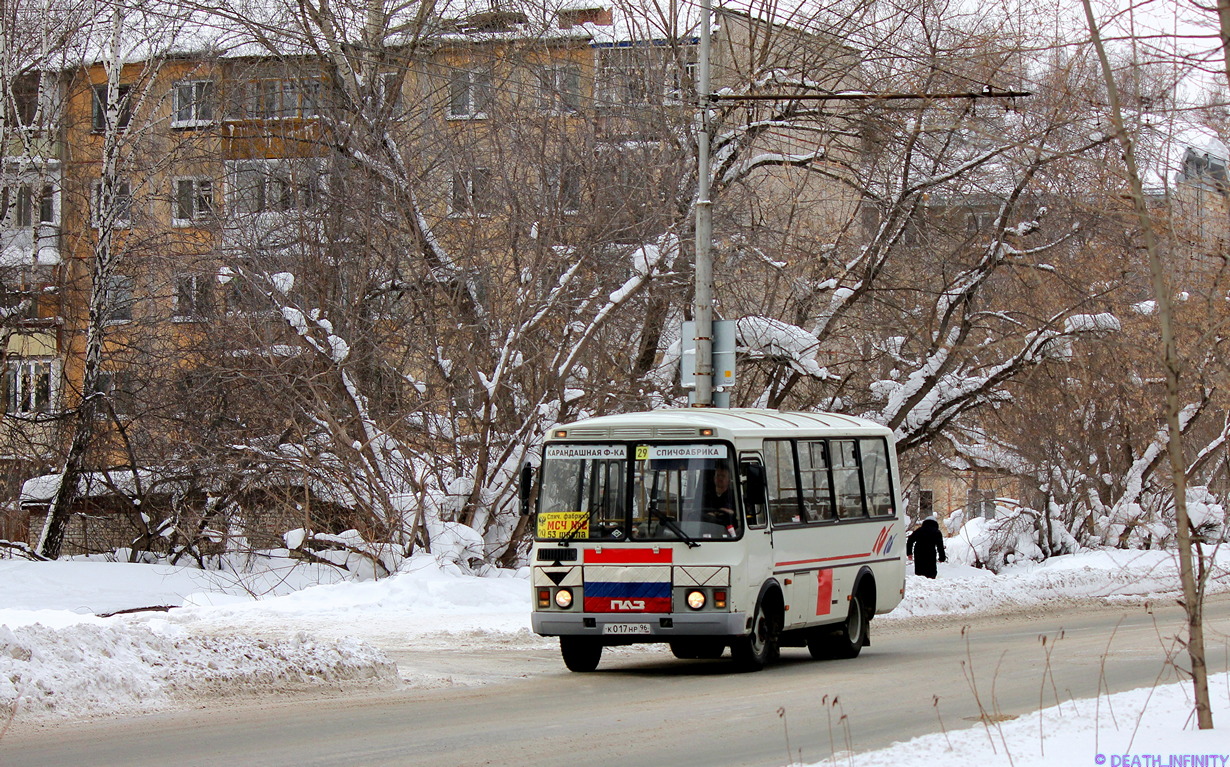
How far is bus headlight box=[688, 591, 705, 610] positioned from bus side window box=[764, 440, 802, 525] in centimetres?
129

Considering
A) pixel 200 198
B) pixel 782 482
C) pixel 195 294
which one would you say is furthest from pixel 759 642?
pixel 200 198

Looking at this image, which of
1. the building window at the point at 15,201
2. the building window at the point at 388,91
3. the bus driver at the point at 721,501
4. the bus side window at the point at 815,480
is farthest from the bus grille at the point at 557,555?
the building window at the point at 15,201

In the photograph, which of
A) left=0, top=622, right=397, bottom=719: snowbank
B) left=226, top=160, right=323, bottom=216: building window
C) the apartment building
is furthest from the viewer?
left=226, top=160, right=323, bottom=216: building window

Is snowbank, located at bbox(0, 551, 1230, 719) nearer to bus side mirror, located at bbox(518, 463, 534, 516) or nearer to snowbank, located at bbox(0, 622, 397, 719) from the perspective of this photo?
snowbank, located at bbox(0, 622, 397, 719)

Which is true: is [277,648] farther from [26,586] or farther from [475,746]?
[26,586]

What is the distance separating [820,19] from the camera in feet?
87.9

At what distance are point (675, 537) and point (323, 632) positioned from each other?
6.08 metres

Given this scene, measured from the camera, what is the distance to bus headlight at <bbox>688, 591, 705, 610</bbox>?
1412cm

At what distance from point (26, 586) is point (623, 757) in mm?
16719

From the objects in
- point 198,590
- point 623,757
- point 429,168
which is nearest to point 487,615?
point 198,590

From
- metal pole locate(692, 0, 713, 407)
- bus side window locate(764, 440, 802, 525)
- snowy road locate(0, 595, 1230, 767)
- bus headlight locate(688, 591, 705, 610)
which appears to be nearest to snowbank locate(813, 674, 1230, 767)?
snowy road locate(0, 595, 1230, 767)

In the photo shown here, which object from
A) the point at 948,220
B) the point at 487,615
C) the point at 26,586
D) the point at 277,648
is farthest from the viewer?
the point at 948,220

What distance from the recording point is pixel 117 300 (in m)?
32.0

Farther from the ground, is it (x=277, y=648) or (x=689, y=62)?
(x=689, y=62)
